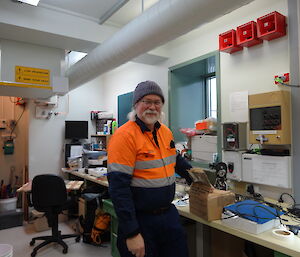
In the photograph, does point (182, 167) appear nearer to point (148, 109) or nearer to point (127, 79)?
point (148, 109)

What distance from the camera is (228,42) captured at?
248 cm

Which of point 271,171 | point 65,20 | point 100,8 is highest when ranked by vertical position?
point 100,8

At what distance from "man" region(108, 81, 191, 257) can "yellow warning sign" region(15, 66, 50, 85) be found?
1.56 metres

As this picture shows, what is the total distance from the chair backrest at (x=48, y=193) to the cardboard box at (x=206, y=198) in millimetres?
1894

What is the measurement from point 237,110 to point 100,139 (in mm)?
3451

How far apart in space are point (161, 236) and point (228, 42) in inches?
77.8

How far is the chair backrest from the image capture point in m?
3.00

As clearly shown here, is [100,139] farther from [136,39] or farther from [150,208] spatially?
[150,208]

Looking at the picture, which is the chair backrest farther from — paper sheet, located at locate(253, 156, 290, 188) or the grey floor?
paper sheet, located at locate(253, 156, 290, 188)

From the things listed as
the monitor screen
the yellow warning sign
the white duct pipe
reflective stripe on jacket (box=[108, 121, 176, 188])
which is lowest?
reflective stripe on jacket (box=[108, 121, 176, 188])

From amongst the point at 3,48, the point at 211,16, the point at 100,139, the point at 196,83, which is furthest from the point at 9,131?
the point at 211,16

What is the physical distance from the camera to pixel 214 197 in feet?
5.59

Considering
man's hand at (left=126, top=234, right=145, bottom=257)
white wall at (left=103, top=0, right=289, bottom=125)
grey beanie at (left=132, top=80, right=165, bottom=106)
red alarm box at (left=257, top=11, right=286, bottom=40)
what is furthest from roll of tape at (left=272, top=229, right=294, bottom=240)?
red alarm box at (left=257, top=11, right=286, bottom=40)

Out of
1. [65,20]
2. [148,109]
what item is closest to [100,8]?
[65,20]
